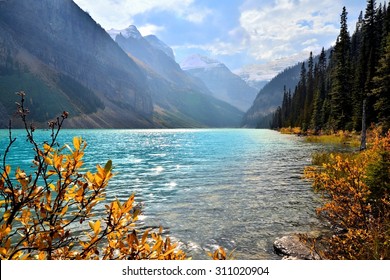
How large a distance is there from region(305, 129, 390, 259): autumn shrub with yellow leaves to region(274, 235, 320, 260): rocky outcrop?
48 centimetres

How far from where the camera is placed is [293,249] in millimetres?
8109

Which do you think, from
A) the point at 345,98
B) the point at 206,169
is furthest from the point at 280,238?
the point at 345,98

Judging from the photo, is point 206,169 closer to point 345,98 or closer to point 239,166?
point 239,166

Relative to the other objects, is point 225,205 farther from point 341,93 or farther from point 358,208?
point 341,93

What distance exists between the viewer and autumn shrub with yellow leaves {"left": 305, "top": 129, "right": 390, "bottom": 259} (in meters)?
5.64

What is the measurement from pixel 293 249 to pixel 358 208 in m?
2.09

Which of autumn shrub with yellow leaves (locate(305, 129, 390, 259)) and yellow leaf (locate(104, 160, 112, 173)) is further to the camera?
autumn shrub with yellow leaves (locate(305, 129, 390, 259))

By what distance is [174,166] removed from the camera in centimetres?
2680

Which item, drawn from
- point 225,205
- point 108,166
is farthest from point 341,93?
point 108,166

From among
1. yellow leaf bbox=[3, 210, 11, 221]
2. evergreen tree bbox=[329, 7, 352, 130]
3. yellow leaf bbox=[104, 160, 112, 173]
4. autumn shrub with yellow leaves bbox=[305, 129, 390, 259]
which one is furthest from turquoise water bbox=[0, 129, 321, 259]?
evergreen tree bbox=[329, 7, 352, 130]

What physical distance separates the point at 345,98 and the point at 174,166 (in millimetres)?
45636

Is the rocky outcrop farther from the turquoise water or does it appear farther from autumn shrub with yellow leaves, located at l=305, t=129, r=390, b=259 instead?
autumn shrub with yellow leaves, located at l=305, t=129, r=390, b=259
